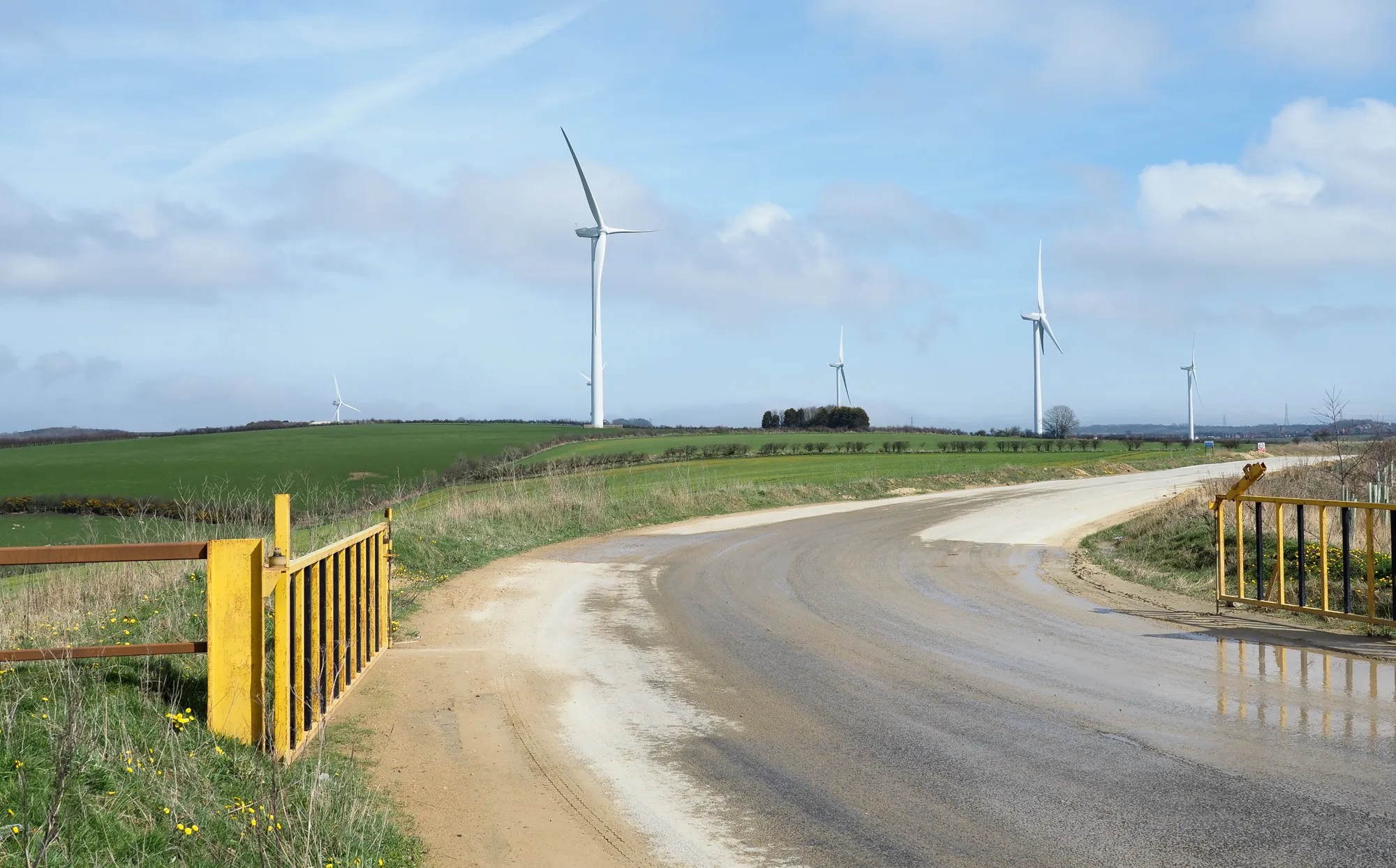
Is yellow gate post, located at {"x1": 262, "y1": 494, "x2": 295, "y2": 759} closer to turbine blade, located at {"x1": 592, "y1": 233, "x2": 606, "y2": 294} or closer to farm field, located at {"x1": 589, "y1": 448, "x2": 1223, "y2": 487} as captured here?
farm field, located at {"x1": 589, "y1": 448, "x2": 1223, "y2": 487}

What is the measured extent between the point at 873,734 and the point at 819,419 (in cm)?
10052

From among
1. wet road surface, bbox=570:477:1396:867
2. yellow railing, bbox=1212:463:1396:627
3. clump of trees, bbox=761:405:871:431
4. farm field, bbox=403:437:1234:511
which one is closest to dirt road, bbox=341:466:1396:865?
wet road surface, bbox=570:477:1396:867

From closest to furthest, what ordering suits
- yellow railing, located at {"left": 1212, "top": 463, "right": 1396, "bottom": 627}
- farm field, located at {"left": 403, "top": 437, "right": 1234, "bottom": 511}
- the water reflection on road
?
the water reflection on road
yellow railing, located at {"left": 1212, "top": 463, "right": 1396, "bottom": 627}
farm field, located at {"left": 403, "top": 437, "right": 1234, "bottom": 511}

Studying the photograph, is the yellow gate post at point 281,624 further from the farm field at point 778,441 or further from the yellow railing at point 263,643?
the farm field at point 778,441

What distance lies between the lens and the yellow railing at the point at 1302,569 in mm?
11000

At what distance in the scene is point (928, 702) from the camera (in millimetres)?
8102

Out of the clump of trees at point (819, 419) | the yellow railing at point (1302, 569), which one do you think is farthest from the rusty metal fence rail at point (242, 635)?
the clump of trees at point (819, 419)

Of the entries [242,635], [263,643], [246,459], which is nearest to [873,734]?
[263,643]

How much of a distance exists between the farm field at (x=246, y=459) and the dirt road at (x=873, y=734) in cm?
3631

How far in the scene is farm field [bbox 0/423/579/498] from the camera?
53.5m

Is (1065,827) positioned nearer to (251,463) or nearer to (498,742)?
(498,742)

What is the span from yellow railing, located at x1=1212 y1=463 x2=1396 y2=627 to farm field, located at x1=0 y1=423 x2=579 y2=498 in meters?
37.4

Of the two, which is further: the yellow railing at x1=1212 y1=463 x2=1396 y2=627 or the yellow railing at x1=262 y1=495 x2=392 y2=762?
the yellow railing at x1=1212 y1=463 x2=1396 y2=627

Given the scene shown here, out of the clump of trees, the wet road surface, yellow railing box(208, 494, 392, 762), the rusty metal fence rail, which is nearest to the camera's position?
the wet road surface
